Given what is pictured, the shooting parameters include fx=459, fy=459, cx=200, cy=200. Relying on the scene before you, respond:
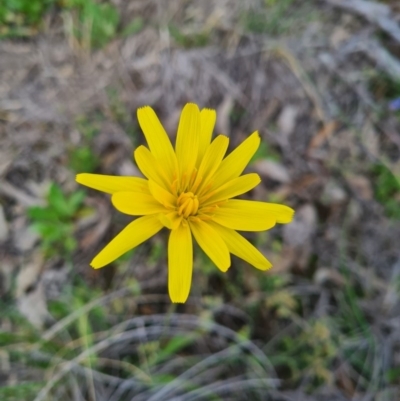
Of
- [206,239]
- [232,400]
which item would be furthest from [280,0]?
[232,400]

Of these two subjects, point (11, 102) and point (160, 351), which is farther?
point (11, 102)

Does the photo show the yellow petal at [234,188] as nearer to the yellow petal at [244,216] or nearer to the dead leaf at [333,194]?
the yellow petal at [244,216]

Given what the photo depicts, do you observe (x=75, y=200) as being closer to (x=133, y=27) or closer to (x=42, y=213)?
(x=42, y=213)

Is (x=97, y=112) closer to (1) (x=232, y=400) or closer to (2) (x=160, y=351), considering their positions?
(2) (x=160, y=351)

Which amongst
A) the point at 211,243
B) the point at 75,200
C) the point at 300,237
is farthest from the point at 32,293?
the point at 300,237

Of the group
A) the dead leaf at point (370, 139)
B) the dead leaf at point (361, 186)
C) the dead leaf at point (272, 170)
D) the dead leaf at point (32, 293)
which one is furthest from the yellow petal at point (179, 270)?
the dead leaf at point (370, 139)

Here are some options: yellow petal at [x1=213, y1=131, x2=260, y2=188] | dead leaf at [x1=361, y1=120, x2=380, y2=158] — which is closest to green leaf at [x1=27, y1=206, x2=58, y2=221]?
yellow petal at [x1=213, y1=131, x2=260, y2=188]
